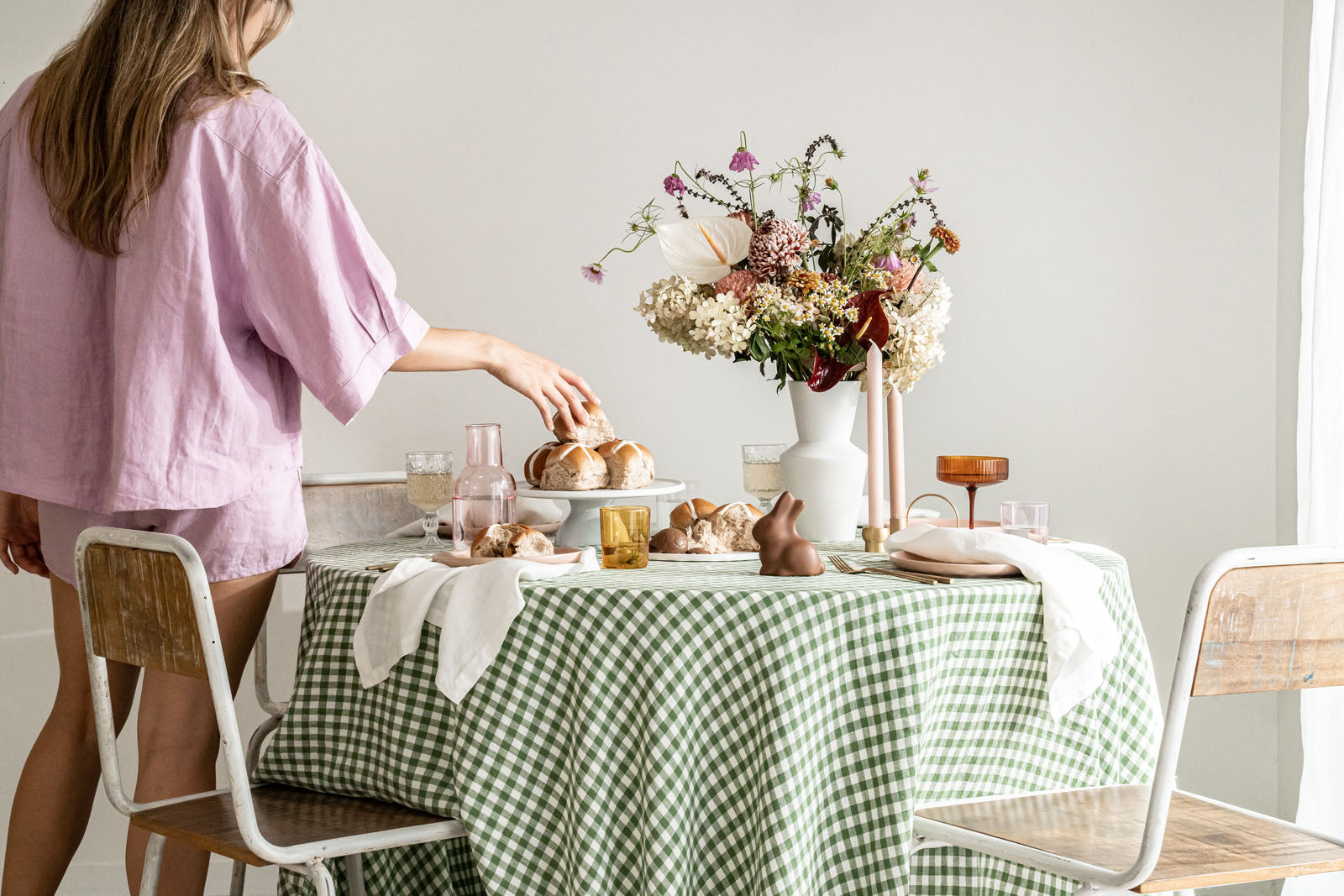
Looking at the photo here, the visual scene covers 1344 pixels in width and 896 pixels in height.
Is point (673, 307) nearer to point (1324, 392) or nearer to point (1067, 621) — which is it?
point (1067, 621)

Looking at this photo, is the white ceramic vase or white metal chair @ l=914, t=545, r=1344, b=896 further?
the white ceramic vase

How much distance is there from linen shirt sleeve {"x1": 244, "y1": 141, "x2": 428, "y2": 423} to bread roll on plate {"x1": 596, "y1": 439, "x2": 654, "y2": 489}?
363 millimetres

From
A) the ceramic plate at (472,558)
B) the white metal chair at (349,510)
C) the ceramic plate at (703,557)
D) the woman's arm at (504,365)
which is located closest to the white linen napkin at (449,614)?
the ceramic plate at (472,558)

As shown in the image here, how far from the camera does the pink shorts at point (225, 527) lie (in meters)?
1.58

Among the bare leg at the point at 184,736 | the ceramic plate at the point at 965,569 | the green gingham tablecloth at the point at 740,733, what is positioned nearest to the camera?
the green gingham tablecloth at the point at 740,733

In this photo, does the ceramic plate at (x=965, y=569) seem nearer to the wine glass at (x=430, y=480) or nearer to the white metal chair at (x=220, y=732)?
the white metal chair at (x=220, y=732)

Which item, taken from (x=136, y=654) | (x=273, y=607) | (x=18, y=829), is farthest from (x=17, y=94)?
(x=273, y=607)

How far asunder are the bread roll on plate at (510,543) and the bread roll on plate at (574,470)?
0.14 metres

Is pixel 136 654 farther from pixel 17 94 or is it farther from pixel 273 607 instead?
pixel 273 607

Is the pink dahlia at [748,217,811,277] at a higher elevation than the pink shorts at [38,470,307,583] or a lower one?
higher

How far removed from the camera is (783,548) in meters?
1.44

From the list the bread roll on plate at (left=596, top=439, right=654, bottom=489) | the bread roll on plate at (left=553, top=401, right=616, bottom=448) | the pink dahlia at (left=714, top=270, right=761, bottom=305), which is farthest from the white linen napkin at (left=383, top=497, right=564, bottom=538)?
the pink dahlia at (left=714, top=270, right=761, bottom=305)

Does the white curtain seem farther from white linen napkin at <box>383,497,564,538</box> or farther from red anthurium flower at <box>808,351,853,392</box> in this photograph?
white linen napkin at <box>383,497,564,538</box>

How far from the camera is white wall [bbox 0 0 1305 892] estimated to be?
2.76 meters
